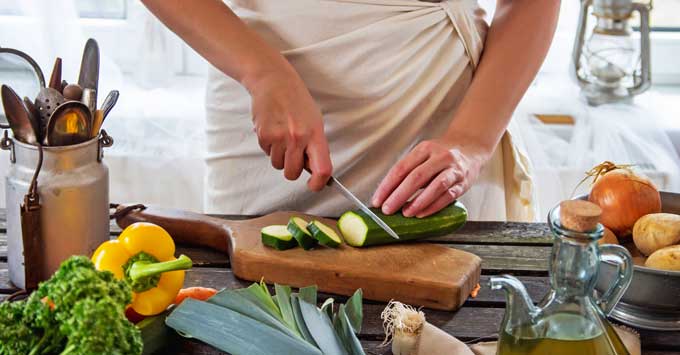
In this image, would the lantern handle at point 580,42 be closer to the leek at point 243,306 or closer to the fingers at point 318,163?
the fingers at point 318,163

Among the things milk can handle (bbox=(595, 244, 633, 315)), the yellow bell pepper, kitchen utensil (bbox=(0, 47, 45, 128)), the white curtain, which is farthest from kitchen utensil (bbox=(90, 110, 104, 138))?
kitchen utensil (bbox=(0, 47, 45, 128))

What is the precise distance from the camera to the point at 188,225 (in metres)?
1.76

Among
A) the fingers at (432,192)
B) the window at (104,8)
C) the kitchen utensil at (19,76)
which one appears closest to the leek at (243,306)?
the fingers at (432,192)

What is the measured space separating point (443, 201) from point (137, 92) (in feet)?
6.15

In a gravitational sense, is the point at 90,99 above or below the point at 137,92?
above

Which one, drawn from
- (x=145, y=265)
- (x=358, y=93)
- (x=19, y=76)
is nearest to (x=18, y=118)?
(x=145, y=265)

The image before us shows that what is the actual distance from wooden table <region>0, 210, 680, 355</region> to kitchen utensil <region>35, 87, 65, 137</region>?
29 centimetres

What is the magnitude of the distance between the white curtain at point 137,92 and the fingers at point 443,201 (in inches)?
65.6

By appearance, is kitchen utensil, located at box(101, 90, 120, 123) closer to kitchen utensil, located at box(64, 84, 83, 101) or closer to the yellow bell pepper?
kitchen utensil, located at box(64, 84, 83, 101)

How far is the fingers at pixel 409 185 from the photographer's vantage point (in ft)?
5.69

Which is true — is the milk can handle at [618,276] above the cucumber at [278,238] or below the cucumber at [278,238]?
above

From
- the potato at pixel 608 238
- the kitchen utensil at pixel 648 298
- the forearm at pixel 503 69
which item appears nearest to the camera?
the kitchen utensil at pixel 648 298

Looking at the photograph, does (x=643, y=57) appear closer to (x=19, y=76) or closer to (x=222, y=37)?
(x=222, y=37)

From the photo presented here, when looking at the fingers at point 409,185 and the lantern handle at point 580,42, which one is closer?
the fingers at point 409,185
